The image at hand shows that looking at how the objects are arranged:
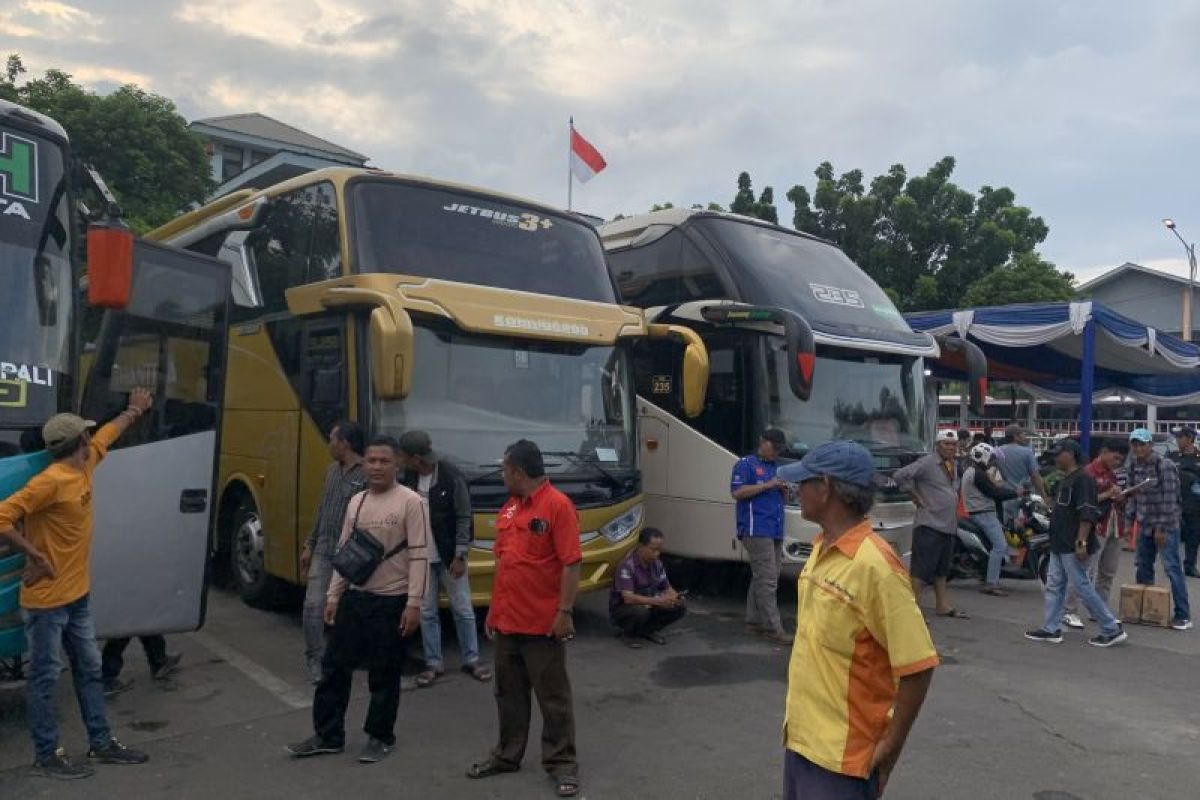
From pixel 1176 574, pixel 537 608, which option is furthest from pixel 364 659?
pixel 1176 574

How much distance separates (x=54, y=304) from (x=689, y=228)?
6194 mm

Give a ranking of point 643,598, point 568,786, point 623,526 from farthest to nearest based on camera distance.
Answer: point 623,526 → point 643,598 → point 568,786

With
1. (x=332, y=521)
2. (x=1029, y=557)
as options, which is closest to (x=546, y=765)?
(x=332, y=521)

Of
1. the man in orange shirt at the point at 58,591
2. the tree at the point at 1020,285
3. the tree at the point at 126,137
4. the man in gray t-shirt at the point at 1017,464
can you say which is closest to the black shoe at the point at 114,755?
the man in orange shirt at the point at 58,591

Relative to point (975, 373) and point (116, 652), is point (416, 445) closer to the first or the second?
point (116, 652)

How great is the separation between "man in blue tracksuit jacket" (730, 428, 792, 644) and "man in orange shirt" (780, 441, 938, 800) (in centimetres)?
482

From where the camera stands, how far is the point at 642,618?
747 centimetres

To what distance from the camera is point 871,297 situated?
10.0 metres

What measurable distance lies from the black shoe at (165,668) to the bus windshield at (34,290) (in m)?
2.06

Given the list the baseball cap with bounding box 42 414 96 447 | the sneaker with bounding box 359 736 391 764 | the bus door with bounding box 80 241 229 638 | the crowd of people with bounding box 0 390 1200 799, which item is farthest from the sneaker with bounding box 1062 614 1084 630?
the baseball cap with bounding box 42 414 96 447

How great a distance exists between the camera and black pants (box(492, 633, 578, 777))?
15.0 feet

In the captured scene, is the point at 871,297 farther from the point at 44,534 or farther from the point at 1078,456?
the point at 44,534

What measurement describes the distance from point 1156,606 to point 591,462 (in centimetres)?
537

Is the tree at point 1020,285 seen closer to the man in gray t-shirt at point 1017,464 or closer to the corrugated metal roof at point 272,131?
the man in gray t-shirt at point 1017,464
